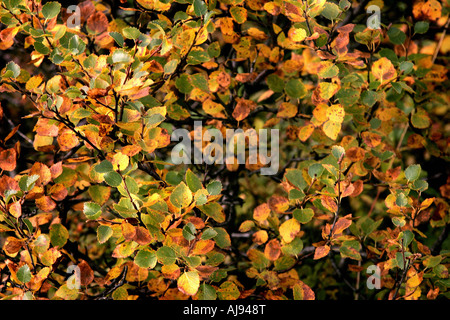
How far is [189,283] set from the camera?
1.01m

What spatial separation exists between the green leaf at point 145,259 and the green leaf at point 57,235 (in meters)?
0.33

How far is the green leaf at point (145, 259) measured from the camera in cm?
104

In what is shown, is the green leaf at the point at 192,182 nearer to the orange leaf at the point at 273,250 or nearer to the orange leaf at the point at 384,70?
the orange leaf at the point at 273,250

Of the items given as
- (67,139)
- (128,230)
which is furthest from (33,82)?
(128,230)

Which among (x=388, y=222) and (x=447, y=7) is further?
(x=388, y=222)

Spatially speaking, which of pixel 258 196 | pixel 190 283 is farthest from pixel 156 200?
pixel 258 196

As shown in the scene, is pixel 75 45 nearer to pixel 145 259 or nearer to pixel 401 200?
pixel 145 259

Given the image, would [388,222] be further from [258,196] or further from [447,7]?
[447,7]

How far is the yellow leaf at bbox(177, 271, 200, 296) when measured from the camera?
100 centimetres

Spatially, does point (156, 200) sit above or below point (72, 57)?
below

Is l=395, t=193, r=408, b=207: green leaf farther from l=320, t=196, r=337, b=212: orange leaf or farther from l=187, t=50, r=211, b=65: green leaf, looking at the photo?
l=187, t=50, r=211, b=65: green leaf

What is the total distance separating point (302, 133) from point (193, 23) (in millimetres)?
494

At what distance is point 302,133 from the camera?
139 centimetres

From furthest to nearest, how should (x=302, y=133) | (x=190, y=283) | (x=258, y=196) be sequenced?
1. (x=258, y=196)
2. (x=302, y=133)
3. (x=190, y=283)
